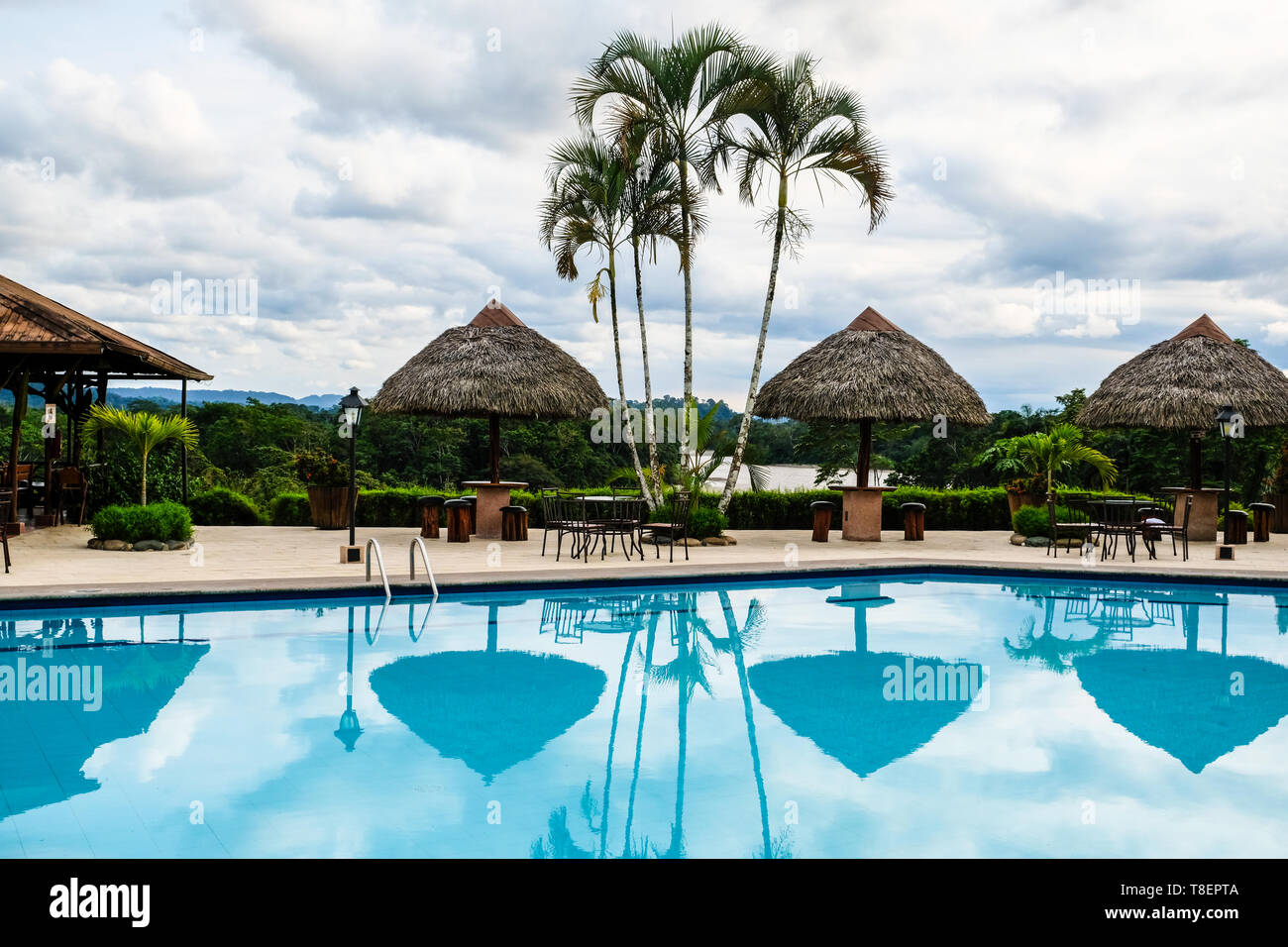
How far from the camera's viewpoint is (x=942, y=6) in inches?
473

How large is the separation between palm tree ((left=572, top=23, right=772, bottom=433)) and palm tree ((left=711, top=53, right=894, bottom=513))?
0.88ft

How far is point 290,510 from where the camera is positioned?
16594 mm

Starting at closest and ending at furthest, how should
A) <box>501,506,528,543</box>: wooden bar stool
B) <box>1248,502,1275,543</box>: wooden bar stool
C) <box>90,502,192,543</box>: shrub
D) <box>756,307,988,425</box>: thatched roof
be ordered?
<box>90,502,192,543</box>: shrub < <box>501,506,528,543</box>: wooden bar stool < <box>756,307,988,425</box>: thatched roof < <box>1248,502,1275,543</box>: wooden bar stool

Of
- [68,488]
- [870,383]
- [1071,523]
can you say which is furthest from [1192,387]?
[68,488]

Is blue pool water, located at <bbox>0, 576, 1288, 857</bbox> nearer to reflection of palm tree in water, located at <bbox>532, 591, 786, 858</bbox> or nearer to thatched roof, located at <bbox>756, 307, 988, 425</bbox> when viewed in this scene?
reflection of palm tree in water, located at <bbox>532, 591, 786, 858</bbox>

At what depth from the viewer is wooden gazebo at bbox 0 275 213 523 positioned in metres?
11.7

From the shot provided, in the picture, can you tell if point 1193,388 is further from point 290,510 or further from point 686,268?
point 290,510

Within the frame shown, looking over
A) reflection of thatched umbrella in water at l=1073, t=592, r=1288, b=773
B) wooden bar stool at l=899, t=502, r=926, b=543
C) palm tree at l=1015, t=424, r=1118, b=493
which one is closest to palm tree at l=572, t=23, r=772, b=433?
wooden bar stool at l=899, t=502, r=926, b=543

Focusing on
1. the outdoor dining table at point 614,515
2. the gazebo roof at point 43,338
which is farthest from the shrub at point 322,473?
the outdoor dining table at point 614,515

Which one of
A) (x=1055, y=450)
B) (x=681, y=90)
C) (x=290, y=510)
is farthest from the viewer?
(x=290, y=510)

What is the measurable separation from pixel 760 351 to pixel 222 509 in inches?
373

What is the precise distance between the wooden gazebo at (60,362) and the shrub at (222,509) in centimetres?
55
